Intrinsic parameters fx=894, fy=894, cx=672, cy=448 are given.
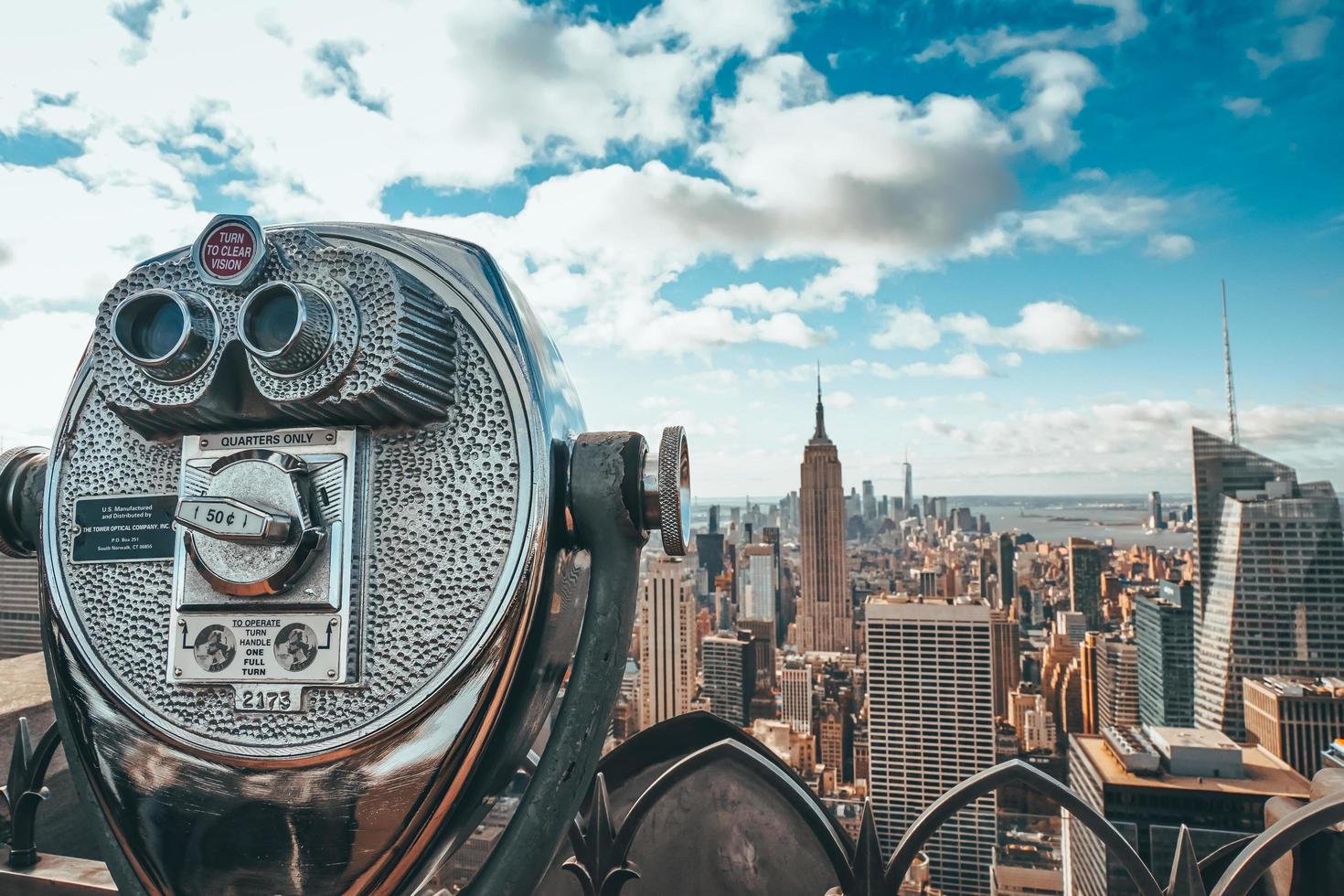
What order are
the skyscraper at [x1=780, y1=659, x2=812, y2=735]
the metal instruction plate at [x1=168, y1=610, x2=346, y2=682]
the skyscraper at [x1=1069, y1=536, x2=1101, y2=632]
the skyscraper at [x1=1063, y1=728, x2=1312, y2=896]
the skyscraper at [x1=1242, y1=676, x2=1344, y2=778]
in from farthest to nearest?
1. the skyscraper at [x1=1069, y1=536, x2=1101, y2=632]
2. the skyscraper at [x1=780, y1=659, x2=812, y2=735]
3. the skyscraper at [x1=1242, y1=676, x2=1344, y2=778]
4. the skyscraper at [x1=1063, y1=728, x2=1312, y2=896]
5. the metal instruction plate at [x1=168, y1=610, x2=346, y2=682]

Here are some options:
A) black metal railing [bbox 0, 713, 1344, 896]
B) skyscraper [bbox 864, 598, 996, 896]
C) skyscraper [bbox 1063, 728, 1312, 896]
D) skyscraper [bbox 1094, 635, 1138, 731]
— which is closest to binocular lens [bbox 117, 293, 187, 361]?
black metal railing [bbox 0, 713, 1344, 896]

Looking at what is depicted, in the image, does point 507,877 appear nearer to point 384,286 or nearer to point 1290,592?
point 384,286

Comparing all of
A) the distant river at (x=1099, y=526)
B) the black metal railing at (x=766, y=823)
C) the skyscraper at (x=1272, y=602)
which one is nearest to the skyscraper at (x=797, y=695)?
the skyscraper at (x=1272, y=602)

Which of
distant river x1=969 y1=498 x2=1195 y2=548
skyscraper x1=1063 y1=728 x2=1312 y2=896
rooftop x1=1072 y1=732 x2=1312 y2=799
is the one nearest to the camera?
skyscraper x1=1063 y1=728 x2=1312 y2=896

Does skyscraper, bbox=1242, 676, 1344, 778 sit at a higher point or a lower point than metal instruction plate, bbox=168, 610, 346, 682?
lower

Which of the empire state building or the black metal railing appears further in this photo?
the empire state building

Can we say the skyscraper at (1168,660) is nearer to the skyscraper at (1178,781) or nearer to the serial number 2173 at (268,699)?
the skyscraper at (1178,781)

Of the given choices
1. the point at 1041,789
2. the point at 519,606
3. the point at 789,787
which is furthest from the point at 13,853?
the point at 1041,789

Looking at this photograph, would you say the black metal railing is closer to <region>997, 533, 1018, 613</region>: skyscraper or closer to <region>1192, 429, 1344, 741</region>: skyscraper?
<region>1192, 429, 1344, 741</region>: skyscraper
